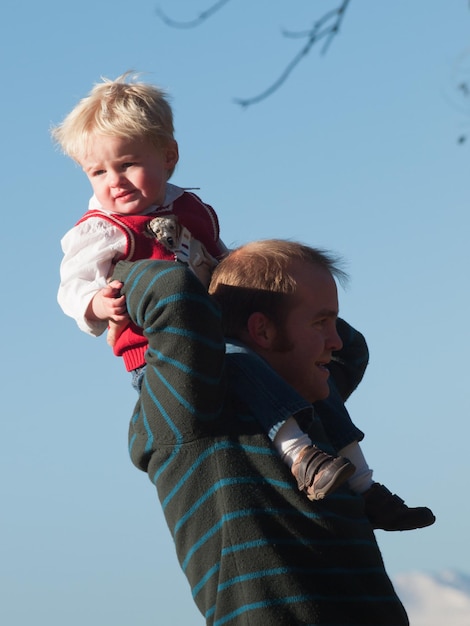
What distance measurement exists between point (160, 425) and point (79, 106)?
46.9 inches

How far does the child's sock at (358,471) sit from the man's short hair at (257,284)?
467mm

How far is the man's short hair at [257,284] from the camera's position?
2803mm

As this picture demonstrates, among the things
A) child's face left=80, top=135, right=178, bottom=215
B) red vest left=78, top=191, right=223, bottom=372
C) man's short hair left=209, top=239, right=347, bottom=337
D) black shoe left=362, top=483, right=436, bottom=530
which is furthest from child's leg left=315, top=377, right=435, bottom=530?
child's face left=80, top=135, right=178, bottom=215

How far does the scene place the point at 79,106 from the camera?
10.9 ft

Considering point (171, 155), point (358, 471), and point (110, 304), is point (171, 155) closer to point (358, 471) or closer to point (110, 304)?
point (110, 304)

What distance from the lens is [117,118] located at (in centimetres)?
322

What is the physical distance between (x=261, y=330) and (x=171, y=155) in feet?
2.71

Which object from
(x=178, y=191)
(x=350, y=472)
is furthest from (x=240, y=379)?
(x=178, y=191)

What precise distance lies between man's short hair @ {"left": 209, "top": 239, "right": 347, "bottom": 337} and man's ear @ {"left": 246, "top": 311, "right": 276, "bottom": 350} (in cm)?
1

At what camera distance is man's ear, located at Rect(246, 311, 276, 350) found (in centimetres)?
280

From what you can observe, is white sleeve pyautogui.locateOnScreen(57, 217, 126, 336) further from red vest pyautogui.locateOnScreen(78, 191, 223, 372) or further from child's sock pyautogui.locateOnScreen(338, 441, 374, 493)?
child's sock pyautogui.locateOnScreen(338, 441, 374, 493)

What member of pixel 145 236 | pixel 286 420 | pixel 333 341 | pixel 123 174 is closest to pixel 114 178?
pixel 123 174

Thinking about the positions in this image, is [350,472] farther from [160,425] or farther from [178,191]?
[178,191]

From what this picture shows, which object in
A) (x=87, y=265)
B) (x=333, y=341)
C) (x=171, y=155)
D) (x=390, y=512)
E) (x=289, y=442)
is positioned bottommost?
(x=390, y=512)
